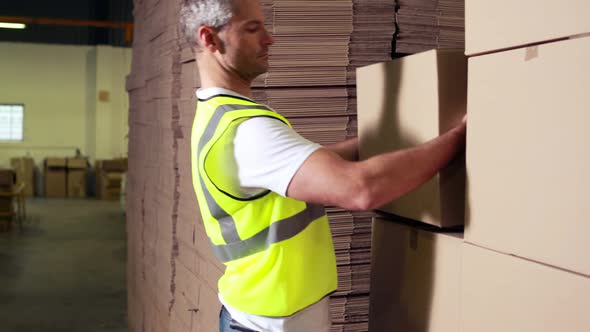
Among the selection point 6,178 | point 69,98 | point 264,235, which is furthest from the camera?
point 69,98

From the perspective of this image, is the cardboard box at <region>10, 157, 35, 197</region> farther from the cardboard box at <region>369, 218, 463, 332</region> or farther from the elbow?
the elbow

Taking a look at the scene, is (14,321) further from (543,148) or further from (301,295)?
(543,148)

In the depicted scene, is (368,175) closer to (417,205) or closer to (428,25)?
(417,205)

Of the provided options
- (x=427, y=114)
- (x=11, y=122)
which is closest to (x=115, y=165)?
(x=11, y=122)

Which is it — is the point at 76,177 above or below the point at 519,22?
below

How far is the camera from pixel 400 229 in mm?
1848

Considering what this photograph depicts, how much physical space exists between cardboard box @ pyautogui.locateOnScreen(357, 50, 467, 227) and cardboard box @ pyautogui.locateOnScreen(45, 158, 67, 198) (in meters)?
15.6

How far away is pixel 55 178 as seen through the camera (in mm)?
16312

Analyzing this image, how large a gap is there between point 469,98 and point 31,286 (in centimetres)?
757

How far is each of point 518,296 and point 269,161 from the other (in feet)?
2.03

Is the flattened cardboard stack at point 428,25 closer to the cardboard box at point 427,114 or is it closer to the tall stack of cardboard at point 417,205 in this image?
the tall stack of cardboard at point 417,205

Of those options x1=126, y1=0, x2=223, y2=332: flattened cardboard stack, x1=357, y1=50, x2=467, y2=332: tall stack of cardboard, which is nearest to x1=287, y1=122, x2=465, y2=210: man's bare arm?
x1=357, y1=50, x2=467, y2=332: tall stack of cardboard

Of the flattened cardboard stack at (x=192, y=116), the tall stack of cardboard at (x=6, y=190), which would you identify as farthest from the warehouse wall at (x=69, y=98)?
the flattened cardboard stack at (x=192, y=116)

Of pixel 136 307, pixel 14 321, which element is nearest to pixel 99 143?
pixel 14 321
